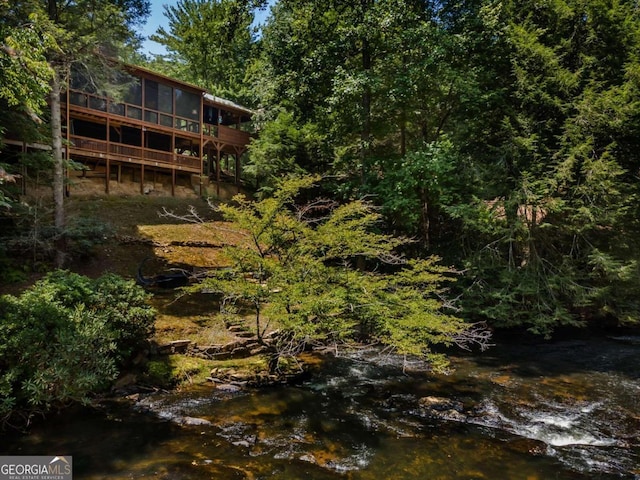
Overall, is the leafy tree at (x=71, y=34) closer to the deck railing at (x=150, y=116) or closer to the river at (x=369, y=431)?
the deck railing at (x=150, y=116)

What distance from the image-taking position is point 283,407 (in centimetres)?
744

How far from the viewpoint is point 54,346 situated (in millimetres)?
6066

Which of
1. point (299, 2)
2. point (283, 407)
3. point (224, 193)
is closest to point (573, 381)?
point (283, 407)

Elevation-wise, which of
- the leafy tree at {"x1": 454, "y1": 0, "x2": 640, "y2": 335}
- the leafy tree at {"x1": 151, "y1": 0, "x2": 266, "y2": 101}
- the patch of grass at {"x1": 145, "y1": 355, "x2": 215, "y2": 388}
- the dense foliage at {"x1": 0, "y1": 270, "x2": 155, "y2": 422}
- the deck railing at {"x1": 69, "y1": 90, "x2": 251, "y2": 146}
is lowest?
the patch of grass at {"x1": 145, "y1": 355, "x2": 215, "y2": 388}

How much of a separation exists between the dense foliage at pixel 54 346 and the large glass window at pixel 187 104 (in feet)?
60.1

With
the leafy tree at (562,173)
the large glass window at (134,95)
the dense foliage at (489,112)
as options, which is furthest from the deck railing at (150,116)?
the leafy tree at (562,173)

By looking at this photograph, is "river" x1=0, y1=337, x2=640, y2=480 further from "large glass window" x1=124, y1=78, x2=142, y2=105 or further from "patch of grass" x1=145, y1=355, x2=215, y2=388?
"large glass window" x1=124, y1=78, x2=142, y2=105

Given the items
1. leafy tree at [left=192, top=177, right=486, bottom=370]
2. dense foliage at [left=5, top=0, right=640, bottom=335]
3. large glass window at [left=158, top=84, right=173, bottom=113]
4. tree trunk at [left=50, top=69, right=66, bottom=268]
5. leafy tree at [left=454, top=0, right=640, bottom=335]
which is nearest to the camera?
leafy tree at [left=192, top=177, right=486, bottom=370]

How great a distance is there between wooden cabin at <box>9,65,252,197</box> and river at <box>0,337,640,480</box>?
15.7 metres

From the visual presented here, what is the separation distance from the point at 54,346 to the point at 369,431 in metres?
5.59

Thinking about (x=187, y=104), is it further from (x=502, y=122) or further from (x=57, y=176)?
(x=502, y=122)

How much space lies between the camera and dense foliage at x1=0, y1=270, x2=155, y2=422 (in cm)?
577

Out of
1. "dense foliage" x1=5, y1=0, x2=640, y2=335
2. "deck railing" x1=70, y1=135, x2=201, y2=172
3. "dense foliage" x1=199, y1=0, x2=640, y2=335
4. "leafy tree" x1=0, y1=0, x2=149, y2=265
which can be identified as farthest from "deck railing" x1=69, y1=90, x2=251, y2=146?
"dense foliage" x1=199, y1=0, x2=640, y2=335

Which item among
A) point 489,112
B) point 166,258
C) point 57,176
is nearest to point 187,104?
point 166,258
